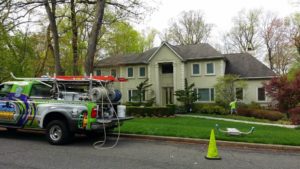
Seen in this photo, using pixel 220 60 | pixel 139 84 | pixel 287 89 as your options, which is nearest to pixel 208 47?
pixel 220 60

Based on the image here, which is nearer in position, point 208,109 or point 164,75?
point 208,109

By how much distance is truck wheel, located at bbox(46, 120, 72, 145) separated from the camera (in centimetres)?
937

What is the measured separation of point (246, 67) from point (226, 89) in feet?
17.7

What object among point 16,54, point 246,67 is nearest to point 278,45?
point 246,67

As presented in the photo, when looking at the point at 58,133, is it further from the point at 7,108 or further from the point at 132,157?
the point at 132,157

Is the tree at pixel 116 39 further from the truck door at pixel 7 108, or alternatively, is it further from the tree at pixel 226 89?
the truck door at pixel 7 108

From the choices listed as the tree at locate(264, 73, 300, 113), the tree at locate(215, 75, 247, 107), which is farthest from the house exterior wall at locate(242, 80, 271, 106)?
the tree at locate(264, 73, 300, 113)

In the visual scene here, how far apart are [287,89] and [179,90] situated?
447 inches

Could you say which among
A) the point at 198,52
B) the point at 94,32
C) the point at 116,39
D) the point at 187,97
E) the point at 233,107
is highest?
the point at 116,39

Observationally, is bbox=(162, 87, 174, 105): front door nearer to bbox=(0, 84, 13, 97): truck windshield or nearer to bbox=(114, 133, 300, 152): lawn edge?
bbox=(114, 133, 300, 152): lawn edge

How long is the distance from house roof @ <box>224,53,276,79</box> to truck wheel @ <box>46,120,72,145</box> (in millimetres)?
24645

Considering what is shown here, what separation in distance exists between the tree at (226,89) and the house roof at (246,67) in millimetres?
2720

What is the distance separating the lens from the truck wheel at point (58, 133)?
30.7ft

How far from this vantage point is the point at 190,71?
105ft
